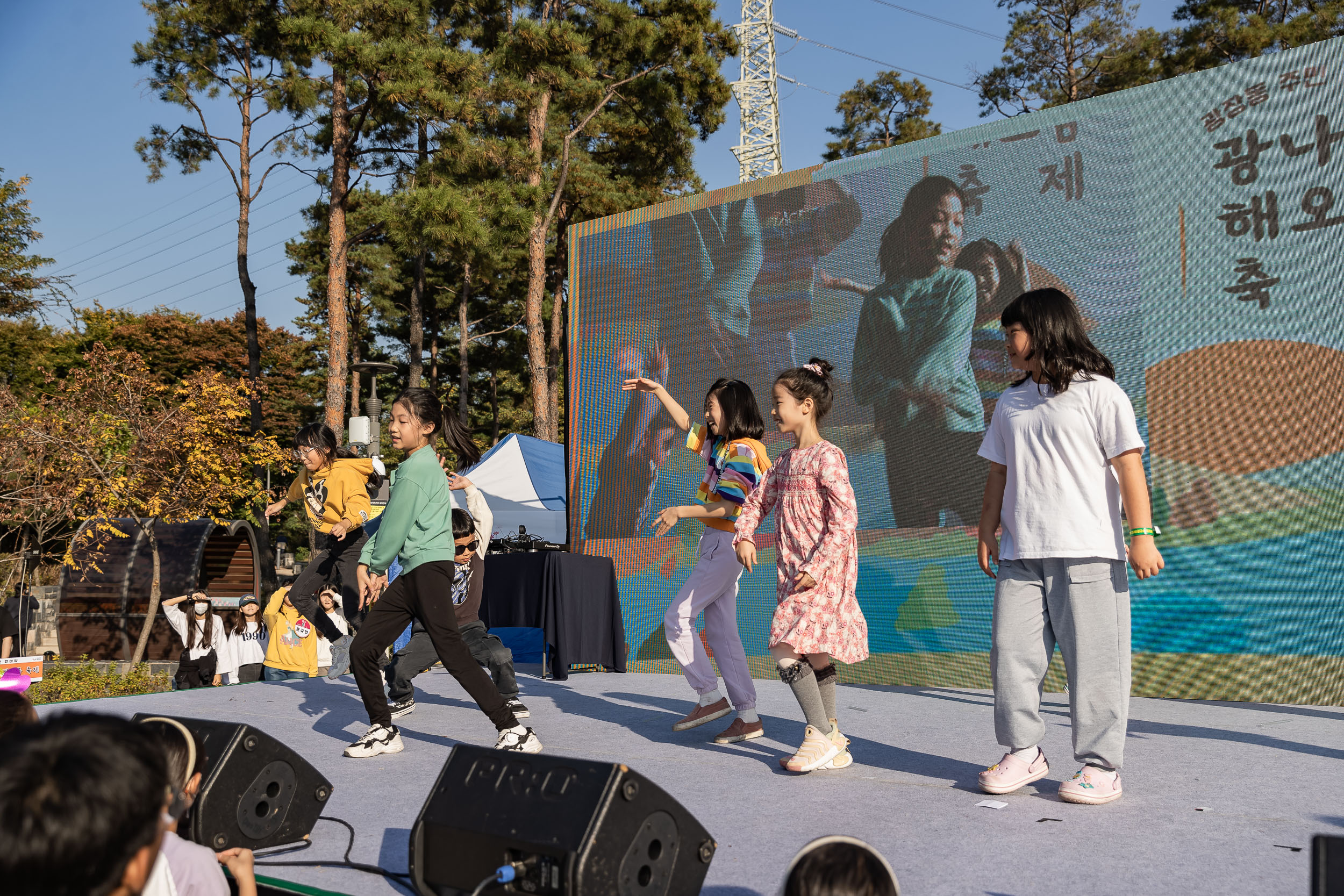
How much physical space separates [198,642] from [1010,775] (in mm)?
8374

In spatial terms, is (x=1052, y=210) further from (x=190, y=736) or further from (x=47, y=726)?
(x=47, y=726)

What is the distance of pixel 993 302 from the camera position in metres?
7.13

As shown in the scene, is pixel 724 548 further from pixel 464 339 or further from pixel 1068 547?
pixel 464 339

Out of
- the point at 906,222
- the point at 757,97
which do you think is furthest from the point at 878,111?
the point at 906,222

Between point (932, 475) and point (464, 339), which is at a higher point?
point (464, 339)

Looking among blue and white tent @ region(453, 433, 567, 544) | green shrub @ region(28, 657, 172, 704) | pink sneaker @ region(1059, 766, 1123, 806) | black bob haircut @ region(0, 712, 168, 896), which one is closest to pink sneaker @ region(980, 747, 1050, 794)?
pink sneaker @ region(1059, 766, 1123, 806)

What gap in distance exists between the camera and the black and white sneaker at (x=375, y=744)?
4137mm

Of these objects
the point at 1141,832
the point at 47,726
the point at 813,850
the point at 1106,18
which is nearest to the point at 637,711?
the point at 1141,832

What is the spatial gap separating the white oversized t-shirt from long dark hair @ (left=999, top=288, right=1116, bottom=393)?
4 cm

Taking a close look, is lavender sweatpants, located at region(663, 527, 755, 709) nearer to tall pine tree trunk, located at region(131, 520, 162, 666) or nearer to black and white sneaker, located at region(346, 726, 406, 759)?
black and white sneaker, located at region(346, 726, 406, 759)

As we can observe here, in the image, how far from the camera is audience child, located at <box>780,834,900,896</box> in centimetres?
145

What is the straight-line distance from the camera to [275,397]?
A: 35.3 m

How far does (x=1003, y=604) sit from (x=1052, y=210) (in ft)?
14.9

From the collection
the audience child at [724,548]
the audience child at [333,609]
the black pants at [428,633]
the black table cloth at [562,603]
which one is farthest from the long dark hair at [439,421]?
the black table cloth at [562,603]
